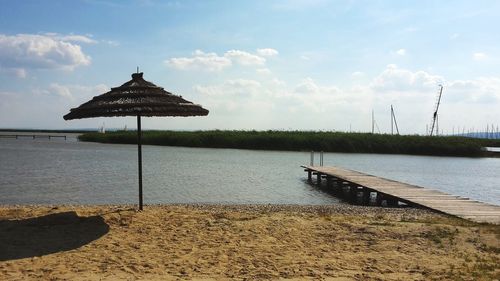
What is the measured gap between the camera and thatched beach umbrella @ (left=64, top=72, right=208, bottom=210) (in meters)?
9.27

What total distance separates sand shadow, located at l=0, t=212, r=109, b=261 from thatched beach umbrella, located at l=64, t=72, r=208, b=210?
2.06m

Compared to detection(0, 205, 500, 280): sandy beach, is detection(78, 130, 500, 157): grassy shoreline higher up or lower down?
higher up

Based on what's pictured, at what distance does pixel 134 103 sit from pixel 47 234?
9.44ft

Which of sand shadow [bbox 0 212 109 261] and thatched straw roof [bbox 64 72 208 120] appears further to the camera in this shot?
thatched straw roof [bbox 64 72 208 120]

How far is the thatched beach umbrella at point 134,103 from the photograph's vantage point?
9266 millimetres

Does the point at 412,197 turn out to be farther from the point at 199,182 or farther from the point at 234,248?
the point at 199,182

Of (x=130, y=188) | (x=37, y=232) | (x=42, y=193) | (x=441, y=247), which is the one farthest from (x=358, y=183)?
(x=37, y=232)

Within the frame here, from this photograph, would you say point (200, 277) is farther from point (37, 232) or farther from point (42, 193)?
point (42, 193)

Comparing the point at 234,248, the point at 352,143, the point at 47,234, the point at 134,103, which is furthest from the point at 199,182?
the point at 352,143

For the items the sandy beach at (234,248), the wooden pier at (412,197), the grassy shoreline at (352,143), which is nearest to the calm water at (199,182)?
the wooden pier at (412,197)

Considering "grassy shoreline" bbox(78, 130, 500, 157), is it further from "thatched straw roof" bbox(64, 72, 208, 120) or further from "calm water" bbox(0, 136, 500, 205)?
"thatched straw roof" bbox(64, 72, 208, 120)

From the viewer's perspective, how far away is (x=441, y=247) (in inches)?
321

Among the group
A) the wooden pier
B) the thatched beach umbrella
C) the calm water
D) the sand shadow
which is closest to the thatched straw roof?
the thatched beach umbrella

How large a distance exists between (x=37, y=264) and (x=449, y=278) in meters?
5.73
